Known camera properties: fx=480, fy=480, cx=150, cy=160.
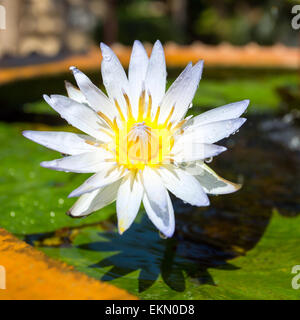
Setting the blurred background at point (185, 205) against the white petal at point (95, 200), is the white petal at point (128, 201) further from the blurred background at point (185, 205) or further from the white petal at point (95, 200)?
the blurred background at point (185, 205)

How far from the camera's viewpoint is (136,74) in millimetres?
933

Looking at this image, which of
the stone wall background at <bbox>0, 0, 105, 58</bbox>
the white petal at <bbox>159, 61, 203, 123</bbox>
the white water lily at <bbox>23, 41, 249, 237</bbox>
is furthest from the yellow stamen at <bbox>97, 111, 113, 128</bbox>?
the stone wall background at <bbox>0, 0, 105, 58</bbox>

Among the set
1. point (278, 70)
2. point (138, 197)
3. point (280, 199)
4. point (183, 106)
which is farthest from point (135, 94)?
point (278, 70)

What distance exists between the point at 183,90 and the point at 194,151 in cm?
13

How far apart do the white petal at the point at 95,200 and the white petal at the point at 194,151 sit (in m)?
0.12

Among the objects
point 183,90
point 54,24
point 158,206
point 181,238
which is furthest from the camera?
point 54,24

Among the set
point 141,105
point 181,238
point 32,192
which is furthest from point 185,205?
point 141,105

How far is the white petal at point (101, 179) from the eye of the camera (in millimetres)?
790

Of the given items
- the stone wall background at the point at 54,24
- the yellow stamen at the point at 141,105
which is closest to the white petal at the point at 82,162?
the yellow stamen at the point at 141,105

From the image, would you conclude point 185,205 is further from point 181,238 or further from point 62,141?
point 62,141

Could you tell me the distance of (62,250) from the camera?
105cm

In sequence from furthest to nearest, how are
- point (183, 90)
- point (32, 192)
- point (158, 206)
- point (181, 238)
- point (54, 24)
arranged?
point (54, 24)
point (32, 192)
point (181, 238)
point (183, 90)
point (158, 206)
